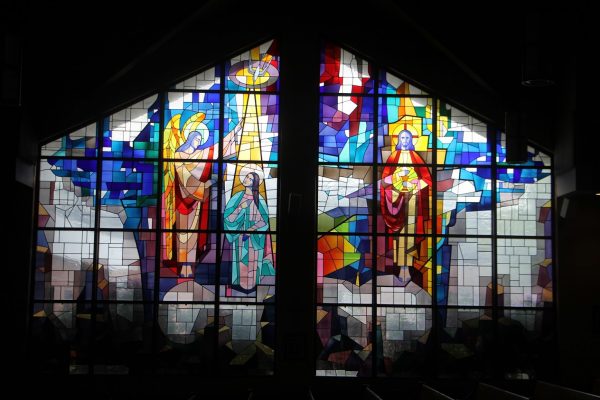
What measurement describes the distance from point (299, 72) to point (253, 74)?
0.58 meters

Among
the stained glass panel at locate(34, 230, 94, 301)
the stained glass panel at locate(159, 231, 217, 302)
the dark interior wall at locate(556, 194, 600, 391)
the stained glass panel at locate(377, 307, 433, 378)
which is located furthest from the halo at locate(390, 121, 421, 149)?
the stained glass panel at locate(34, 230, 94, 301)

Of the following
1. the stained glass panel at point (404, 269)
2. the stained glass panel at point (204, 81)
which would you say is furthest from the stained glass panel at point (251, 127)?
the stained glass panel at point (404, 269)

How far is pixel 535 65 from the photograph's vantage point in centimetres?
701

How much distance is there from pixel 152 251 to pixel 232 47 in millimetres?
2600

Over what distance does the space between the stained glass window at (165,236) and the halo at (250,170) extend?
17 mm

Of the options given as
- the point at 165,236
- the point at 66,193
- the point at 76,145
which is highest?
the point at 76,145

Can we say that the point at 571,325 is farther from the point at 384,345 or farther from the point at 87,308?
the point at 87,308

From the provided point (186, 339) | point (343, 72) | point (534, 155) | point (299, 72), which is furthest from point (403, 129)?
point (186, 339)

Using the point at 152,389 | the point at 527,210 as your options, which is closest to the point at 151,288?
the point at 152,389

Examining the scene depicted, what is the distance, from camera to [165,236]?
9320 mm

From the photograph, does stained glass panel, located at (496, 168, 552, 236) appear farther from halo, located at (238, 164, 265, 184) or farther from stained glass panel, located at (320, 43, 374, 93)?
halo, located at (238, 164, 265, 184)

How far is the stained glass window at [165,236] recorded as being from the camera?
9.11m

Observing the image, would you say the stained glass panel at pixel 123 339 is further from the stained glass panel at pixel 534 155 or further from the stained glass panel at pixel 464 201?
the stained glass panel at pixel 534 155

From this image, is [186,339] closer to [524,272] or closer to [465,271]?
[465,271]
